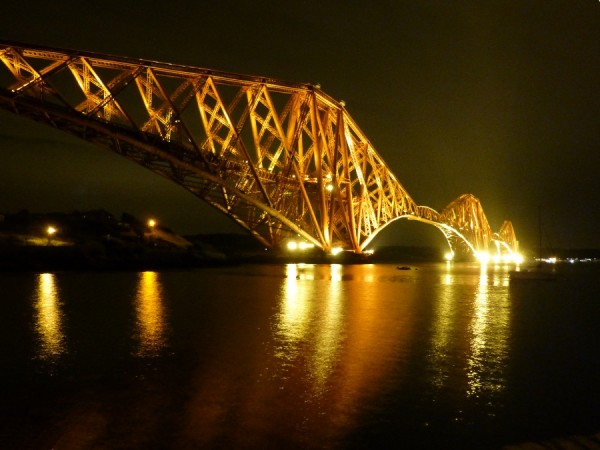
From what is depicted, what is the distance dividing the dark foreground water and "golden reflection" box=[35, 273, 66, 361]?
2.8 inches

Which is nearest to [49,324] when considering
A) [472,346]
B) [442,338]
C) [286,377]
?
[286,377]

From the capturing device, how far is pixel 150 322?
18.5 m

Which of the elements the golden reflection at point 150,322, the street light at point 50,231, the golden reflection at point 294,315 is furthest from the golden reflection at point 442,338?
the street light at point 50,231

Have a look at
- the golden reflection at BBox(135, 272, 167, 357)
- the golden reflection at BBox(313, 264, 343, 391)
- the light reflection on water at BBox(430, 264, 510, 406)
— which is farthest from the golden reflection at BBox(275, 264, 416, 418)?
the golden reflection at BBox(135, 272, 167, 357)

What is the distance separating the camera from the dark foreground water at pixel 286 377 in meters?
8.28

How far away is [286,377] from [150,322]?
337 inches

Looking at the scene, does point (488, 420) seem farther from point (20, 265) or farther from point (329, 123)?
point (329, 123)

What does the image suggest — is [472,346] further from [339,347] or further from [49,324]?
[49,324]

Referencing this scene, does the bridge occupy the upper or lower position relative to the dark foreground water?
upper

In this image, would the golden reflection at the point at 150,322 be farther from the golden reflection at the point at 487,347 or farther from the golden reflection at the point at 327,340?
the golden reflection at the point at 487,347

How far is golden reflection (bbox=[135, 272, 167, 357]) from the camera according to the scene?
14281 millimetres

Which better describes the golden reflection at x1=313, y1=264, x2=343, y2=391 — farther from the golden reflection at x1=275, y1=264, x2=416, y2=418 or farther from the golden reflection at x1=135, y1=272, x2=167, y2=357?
the golden reflection at x1=135, y1=272, x2=167, y2=357

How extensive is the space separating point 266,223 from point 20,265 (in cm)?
2032

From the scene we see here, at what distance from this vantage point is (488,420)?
9094 millimetres
